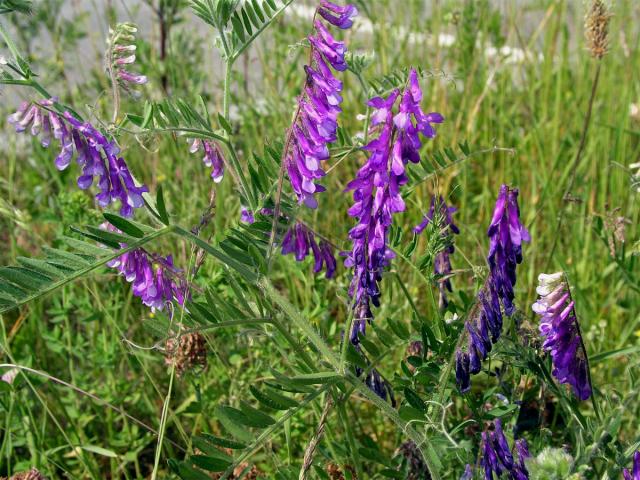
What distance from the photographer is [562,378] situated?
139cm

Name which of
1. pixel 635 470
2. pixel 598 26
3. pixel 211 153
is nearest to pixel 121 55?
pixel 211 153

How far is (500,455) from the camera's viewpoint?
136cm

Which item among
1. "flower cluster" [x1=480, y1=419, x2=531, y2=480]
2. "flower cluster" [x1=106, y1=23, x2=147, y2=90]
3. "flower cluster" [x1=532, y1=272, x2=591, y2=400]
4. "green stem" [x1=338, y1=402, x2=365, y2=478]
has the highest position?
"flower cluster" [x1=106, y1=23, x2=147, y2=90]

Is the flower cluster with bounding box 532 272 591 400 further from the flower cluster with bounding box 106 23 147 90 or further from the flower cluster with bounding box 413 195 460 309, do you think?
the flower cluster with bounding box 106 23 147 90

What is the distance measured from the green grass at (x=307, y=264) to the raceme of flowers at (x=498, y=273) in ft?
0.54

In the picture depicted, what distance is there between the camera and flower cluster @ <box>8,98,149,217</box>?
4.14 ft

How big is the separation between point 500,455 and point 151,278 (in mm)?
622

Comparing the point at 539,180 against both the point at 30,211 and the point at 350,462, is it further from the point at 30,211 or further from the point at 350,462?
the point at 30,211

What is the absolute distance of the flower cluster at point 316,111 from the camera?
4.24 ft

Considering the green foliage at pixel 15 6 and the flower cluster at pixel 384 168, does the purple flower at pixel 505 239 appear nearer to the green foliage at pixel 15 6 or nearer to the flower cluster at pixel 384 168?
the flower cluster at pixel 384 168

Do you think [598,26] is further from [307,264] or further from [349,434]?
[349,434]

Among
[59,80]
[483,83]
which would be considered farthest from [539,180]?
[59,80]

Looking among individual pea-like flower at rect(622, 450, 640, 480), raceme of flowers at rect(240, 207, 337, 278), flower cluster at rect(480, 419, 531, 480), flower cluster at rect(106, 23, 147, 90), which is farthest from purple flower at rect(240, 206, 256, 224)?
individual pea-like flower at rect(622, 450, 640, 480)

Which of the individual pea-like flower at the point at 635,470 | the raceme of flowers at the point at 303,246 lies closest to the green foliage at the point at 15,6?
the raceme of flowers at the point at 303,246
